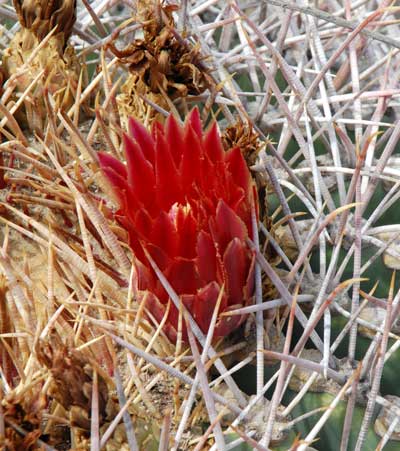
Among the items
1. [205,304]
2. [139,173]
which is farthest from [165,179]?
[205,304]

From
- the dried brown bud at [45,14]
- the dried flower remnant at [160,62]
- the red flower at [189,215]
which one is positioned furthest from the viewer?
the dried brown bud at [45,14]

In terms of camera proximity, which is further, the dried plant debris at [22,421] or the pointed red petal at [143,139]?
the pointed red petal at [143,139]

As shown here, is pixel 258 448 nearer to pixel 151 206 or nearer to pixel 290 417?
pixel 290 417

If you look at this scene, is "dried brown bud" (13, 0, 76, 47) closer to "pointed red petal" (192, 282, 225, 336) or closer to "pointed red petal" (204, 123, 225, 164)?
"pointed red petal" (204, 123, 225, 164)

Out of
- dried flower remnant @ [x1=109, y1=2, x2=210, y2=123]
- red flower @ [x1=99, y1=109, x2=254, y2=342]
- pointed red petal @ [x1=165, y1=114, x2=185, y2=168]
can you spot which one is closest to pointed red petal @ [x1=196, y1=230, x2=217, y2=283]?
red flower @ [x1=99, y1=109, x2=254, y2=342]

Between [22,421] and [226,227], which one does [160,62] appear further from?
[22,421]

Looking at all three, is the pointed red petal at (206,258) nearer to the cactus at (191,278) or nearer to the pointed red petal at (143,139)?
the cactus at (191,278)

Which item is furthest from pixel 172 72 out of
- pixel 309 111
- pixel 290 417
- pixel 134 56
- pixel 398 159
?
pixel 290 417

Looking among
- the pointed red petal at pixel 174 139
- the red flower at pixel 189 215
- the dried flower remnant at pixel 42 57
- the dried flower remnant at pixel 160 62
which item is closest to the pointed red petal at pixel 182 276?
the red flower at pixel 189 215
